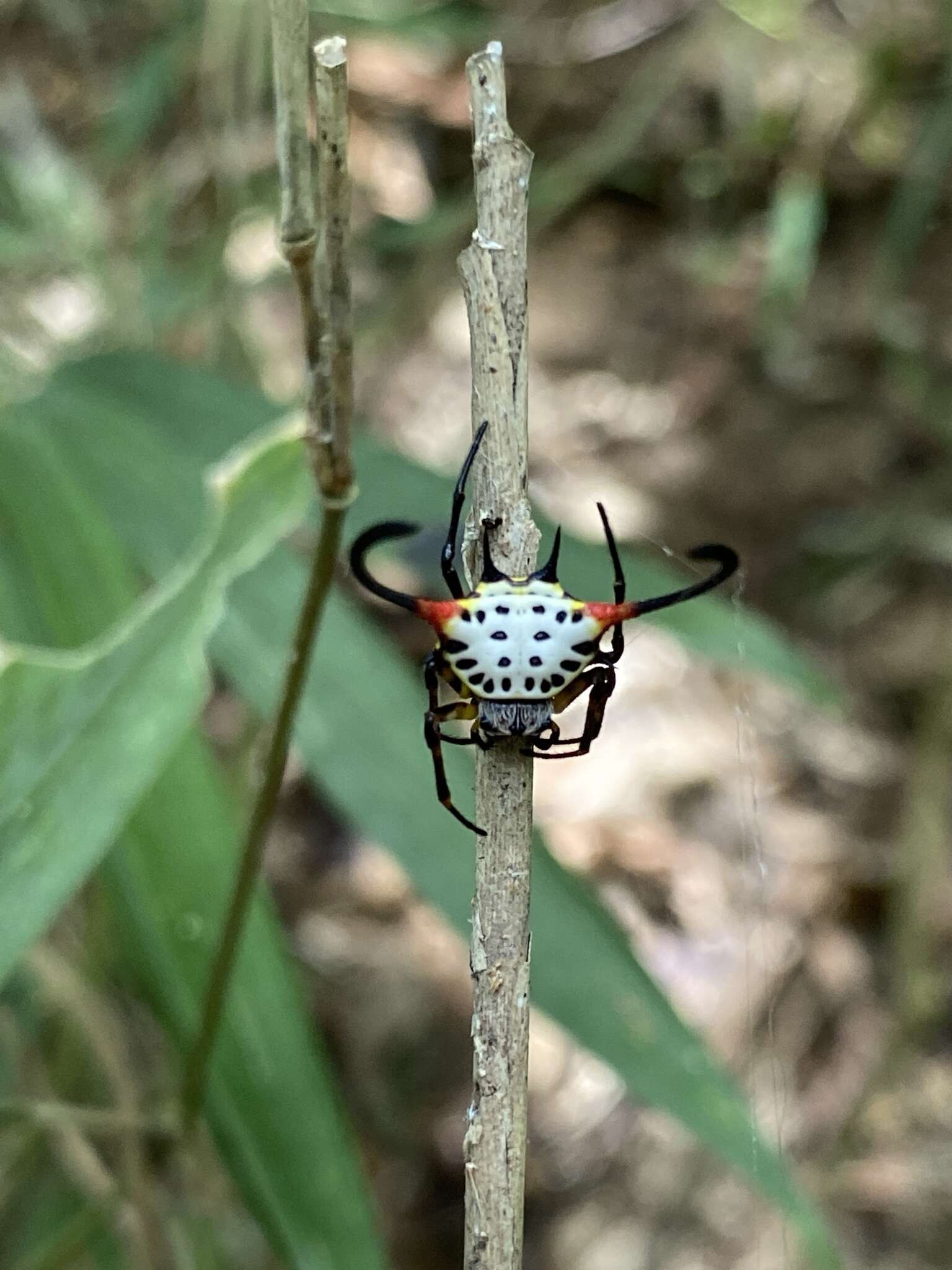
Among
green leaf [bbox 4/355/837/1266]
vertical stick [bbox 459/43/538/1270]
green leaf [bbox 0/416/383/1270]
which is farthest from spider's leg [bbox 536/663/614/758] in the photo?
green leaf [bbox 0/416/383/1270]

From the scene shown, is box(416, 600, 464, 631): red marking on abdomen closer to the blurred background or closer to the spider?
the spider

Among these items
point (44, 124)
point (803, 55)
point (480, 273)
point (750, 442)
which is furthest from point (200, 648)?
point (44, 124)

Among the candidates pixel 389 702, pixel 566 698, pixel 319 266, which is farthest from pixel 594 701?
pixel 389 702

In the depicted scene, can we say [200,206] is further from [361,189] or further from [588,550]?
[588,550]

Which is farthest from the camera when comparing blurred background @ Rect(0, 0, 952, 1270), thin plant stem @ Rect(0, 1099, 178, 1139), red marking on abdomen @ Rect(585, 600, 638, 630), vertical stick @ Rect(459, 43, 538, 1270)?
blurred background @ Rect(0, 0, 952, 1270)

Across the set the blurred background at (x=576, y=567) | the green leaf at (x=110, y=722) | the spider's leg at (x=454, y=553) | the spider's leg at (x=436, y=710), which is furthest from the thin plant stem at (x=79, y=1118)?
the spider's leg at (x=454, y=553)

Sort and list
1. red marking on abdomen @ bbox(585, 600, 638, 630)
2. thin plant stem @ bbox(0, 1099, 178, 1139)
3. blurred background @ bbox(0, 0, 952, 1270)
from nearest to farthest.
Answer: red marking on abdomen @ bbox(585, 600, 638, 630) → thin plant stem @ bbox(0, 1099, 178, 1139) → blurred background @ bbox(0, 0, 952, 1270)

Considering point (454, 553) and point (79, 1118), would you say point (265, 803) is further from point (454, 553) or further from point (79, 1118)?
point (79, 1118)
